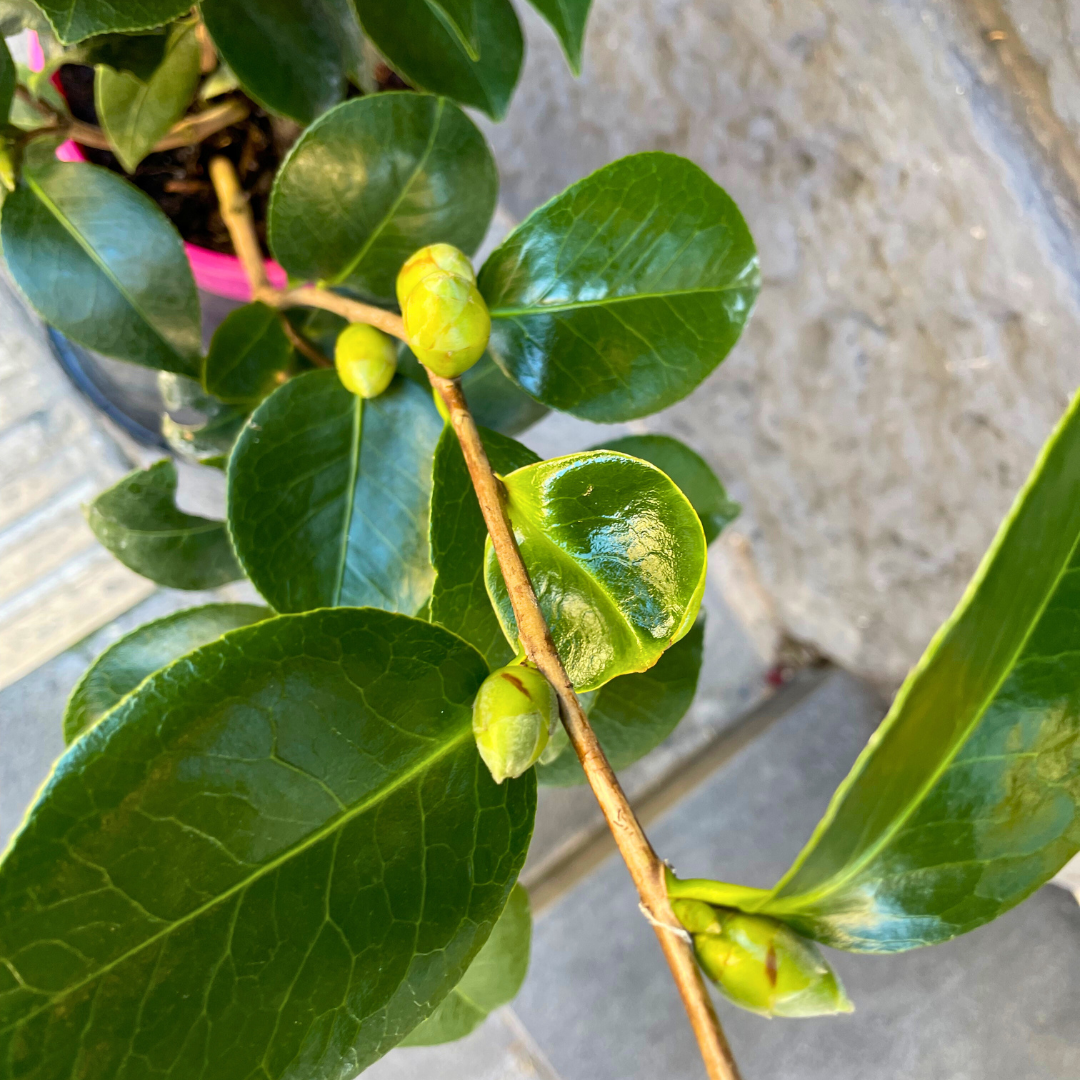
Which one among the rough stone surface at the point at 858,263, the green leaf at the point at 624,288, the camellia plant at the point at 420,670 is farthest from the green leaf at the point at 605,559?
the rough stone surface at the point at 858,263

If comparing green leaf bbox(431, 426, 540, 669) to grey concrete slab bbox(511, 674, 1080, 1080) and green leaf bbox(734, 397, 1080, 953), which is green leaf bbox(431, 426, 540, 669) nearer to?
green leaf bbox(734, 397, 1080, 953)

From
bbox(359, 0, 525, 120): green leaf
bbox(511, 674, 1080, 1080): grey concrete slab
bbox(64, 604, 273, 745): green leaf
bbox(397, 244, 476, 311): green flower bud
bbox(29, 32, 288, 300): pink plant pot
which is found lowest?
bbox(511, 674, 1080, 1080): grey concrete slab

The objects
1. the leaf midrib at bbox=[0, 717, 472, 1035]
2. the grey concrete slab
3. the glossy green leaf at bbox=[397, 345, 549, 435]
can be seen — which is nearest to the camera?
the leaf midrib at bbox=[0, 717, 472, 1035]

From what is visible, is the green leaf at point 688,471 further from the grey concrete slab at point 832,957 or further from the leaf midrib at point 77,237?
the grey concrete slab at point 832,957

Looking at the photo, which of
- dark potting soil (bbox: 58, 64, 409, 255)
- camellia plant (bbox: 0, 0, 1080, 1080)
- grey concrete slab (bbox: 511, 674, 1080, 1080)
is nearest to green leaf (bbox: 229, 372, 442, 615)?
camellia plant (bbox: 0, 0, 1080, 1080)

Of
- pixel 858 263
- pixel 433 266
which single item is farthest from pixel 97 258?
pixel 858 263
